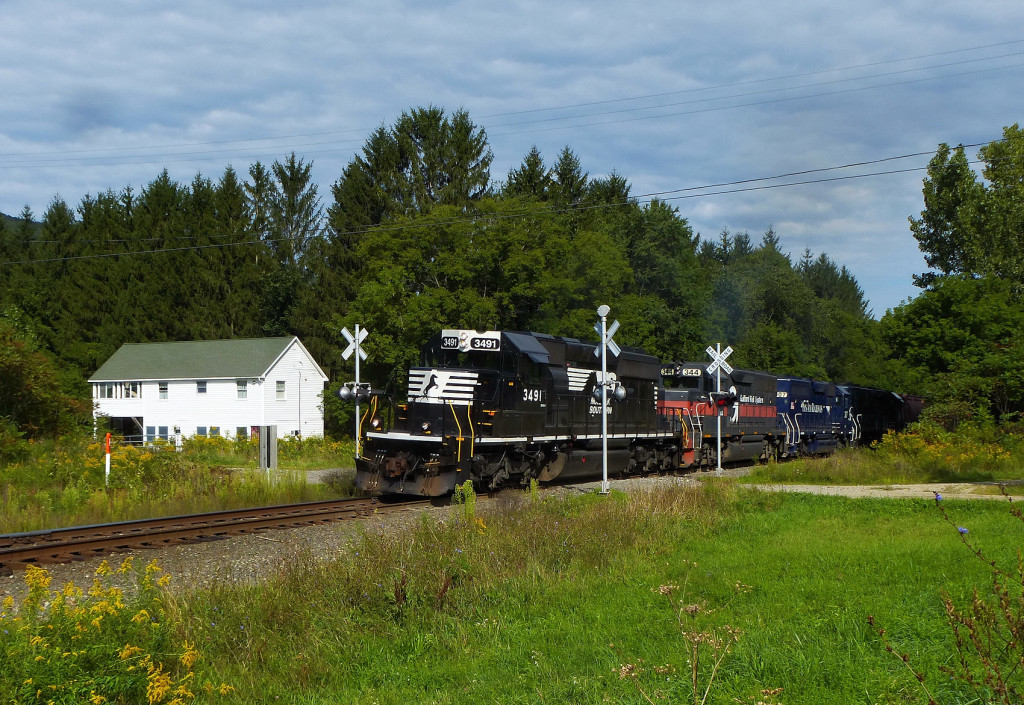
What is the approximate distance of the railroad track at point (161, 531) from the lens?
1078 cm

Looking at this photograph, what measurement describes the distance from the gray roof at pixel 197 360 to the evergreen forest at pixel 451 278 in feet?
11.7

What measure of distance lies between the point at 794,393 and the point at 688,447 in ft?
31.9

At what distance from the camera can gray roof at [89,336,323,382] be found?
152ft

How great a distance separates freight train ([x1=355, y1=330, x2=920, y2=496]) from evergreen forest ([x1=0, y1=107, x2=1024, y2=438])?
2.24 metres

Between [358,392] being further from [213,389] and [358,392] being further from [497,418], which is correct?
[213,389]

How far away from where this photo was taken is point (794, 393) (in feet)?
111

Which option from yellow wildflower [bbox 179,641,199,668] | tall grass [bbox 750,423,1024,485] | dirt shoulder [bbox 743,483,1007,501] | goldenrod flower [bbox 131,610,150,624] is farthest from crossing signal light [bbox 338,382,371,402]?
yellow wildflower [bbox 179,641,199,668]

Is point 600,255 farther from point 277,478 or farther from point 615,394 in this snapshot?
point 277,478

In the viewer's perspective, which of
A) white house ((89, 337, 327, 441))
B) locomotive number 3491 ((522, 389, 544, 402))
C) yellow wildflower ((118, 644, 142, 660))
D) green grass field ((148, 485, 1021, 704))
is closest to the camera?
green grass field ((148, 485, 1021, 704))

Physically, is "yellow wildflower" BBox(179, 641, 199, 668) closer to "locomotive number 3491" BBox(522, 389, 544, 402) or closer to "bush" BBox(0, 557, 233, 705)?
"bush" BBox(0, 557, 233, 705)

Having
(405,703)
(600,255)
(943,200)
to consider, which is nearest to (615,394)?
(405,703)

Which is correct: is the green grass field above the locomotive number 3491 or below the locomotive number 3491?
below

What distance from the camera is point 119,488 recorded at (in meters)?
16.8

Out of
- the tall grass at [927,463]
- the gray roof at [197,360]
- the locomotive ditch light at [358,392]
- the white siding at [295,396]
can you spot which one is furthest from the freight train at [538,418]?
the gray roof at [197,360]
